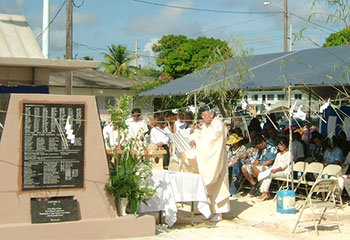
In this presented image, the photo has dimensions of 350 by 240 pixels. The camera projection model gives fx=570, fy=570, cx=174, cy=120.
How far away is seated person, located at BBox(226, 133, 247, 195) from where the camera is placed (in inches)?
496

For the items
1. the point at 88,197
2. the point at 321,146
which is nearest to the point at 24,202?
the point at 88,197

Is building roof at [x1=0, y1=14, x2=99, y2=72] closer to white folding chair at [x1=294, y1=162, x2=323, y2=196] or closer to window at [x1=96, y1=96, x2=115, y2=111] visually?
white folding chair at [x1=294, y1=162, x2=323, y2=196]

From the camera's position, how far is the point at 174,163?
1089 cm

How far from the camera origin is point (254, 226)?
9.42 metres

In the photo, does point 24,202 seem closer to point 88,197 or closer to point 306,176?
point 88,197

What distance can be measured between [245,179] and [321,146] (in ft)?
6.03

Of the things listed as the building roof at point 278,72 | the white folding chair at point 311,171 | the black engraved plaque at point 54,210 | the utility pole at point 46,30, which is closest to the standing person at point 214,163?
the white folding chair at point 311,171

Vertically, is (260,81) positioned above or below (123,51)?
below

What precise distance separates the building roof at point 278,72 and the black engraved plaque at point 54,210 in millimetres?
5359

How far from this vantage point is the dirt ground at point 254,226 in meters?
8.52

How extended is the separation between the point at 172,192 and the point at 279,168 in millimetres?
3624

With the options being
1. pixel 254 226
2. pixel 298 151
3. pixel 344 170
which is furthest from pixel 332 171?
pixel 254 226

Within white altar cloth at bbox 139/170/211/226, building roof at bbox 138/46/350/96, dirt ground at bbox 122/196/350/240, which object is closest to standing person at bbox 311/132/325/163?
building roof at bbox 138/46/350/96

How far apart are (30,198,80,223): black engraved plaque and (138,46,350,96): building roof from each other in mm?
5359
